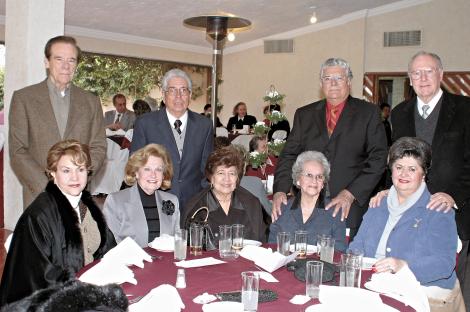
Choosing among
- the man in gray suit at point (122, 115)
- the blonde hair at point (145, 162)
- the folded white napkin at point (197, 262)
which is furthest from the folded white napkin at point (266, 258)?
the man in gray suit at point (122, 115)

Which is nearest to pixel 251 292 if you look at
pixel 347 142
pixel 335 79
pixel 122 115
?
pixel 347 142

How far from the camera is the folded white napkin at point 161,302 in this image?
1.82 meters

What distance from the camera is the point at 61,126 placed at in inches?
129

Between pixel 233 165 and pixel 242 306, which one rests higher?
pixel 233 165

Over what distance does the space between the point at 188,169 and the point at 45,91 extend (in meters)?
1.05

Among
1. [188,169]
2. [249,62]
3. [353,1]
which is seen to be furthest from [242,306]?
[249,62]

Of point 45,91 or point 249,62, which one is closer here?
point 45,91

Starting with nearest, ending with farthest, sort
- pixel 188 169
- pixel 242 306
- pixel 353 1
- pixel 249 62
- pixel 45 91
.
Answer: pixel 242 306, pixel 45 91, pixel 188 169, pixel 353 1, pixel 249 62

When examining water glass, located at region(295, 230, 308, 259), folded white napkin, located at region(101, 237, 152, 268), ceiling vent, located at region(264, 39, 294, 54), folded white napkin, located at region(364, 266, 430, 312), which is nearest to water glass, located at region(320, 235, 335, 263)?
water glass, located at region(295, 230, 308, 259)

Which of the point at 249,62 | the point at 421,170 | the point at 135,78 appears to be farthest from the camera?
the point at 249,62

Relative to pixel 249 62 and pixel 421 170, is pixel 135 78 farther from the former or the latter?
pixel 421 170

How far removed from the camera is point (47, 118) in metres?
3.20

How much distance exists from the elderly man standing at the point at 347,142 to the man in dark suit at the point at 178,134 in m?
0.63

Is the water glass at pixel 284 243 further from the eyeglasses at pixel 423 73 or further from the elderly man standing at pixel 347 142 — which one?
the eyeglasses at pixel 423 73
